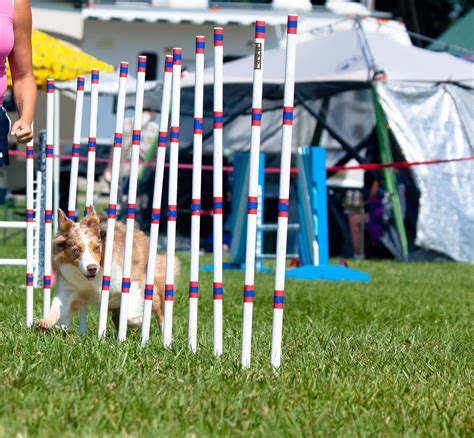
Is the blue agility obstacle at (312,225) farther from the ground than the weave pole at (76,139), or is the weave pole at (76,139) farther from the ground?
the weave pole at (76,139)

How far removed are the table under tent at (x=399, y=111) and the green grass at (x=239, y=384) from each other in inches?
374

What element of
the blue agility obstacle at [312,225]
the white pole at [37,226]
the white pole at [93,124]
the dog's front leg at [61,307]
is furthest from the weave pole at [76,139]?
the blue agility obstacle at [312,225]

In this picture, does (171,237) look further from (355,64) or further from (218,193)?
(355,64)

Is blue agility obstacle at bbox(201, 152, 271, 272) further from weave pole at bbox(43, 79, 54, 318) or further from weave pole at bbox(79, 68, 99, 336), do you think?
weave pole at bbox(79, 68, 99, 336)

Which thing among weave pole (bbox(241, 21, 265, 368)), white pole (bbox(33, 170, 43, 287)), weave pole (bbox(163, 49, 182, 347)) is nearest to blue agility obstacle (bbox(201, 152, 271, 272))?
white pole (bbox(33, 170, 43, 287))

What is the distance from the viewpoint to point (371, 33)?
60.0ft

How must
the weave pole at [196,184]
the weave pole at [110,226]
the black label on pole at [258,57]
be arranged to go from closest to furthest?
the black label on pole at [258,57]
the weave pole at [196,184]
the weave pole at [110,226]

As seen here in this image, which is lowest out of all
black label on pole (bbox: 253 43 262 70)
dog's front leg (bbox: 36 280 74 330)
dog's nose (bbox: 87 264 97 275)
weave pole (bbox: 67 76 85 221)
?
dog's front leg (bbox: 36 280 74 330)

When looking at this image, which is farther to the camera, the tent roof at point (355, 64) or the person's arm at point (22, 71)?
the tent roof at point (355, 64)

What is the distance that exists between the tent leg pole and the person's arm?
484 inches

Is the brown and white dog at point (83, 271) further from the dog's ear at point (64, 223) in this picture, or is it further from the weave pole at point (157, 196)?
the weave pole at point (157, 196)

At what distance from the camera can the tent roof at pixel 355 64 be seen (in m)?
17.2

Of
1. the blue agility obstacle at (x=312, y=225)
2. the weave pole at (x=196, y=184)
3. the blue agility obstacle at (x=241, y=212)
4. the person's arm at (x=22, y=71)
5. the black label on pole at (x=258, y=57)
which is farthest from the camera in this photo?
the blue agility obstacle at (x=241, y=212)

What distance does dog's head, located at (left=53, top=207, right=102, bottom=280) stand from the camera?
22.9 ft
